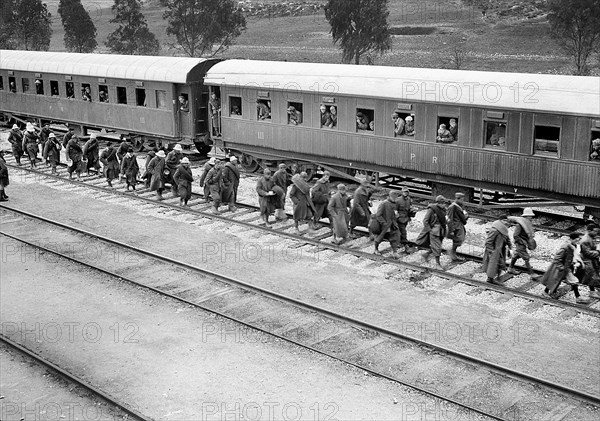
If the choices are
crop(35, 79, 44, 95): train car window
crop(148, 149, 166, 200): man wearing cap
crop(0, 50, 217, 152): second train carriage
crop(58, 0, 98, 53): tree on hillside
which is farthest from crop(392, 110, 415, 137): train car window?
crop(58, 0, 98, 53): tree on hillside

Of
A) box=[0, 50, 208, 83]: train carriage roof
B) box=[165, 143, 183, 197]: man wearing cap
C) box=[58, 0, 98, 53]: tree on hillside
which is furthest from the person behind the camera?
box=[58, 0, 98, 53]: tree on hillside

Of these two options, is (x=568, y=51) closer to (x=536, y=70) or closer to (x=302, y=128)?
(x=536, y=70)

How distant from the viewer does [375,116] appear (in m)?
19.9

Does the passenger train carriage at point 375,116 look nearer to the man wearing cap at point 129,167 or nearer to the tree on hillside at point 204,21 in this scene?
the man wearing cap at point 129,167

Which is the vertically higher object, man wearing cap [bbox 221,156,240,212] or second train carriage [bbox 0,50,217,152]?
second train carriage [bbox 0,50,217,152]

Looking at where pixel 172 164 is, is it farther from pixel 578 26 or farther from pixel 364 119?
pixel 578 26

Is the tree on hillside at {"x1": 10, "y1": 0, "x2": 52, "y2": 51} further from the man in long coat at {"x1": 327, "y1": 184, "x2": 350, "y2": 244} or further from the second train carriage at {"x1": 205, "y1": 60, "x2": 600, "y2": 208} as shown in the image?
the man in long coat at {"x1": 327, "y1": 184, "x2": 350, "y2": 244}

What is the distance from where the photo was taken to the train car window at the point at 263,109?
22812mm

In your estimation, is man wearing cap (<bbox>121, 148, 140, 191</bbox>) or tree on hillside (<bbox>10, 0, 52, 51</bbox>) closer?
man wearing cap (<bbox>121, 148, 140, 191</bbox>)

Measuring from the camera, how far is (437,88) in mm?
18688

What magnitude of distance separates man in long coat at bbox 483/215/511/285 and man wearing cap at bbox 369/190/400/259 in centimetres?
220

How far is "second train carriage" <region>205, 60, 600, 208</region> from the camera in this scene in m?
16.7

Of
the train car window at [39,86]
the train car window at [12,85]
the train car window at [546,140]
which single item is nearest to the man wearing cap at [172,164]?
the train car window at [546,140]

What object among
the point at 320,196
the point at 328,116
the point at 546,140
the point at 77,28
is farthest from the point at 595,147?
the point at 77,28
